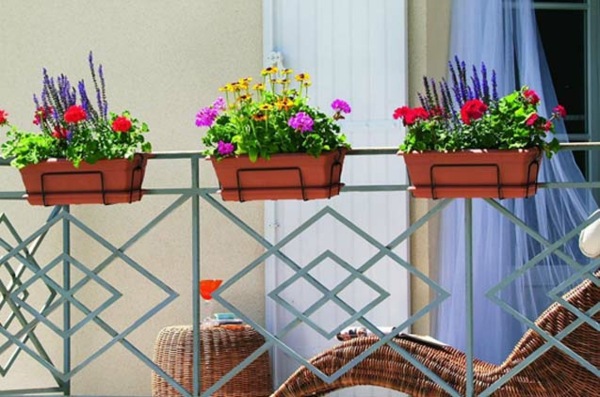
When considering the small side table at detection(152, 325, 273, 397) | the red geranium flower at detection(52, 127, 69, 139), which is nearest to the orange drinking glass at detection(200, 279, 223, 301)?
the small side table at detection(152, 325, 273, 397)

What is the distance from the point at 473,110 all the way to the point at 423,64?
2.07 metres

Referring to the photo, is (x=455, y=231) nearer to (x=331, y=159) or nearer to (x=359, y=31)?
(x=359, y=31)

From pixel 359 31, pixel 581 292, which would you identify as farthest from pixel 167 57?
pixel 581 292

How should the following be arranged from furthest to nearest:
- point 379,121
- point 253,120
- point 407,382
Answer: point 379,121, point 407,382, point 253,120

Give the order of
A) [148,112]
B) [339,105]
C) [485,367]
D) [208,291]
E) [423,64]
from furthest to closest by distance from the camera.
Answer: [148,112] → [423,64] → [208,291] → [485,367] → [339,105]

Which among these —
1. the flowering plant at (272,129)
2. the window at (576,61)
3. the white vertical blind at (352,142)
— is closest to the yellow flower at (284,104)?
the flowering plant at (272,129)

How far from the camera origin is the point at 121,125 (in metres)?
4.14

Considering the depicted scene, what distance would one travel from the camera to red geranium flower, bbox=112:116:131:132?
163 inches

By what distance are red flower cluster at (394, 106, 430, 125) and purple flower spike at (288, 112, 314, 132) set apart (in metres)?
0.27

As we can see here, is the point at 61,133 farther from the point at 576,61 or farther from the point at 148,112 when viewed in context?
the point at 576,61

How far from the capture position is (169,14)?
6148 mm

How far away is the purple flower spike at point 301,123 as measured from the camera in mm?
3984

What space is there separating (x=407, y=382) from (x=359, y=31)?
79.3 inches

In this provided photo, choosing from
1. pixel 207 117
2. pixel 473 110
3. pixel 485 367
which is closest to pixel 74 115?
pixel 207 117
